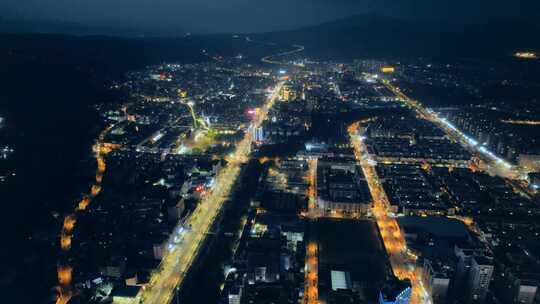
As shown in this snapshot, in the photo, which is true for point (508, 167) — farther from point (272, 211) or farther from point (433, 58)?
point (433, 58)

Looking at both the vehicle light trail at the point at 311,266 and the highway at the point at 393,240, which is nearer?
the vehicle light trail at the point at 311,266

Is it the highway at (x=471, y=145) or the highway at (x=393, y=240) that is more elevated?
the highway at (x=471, y=145)

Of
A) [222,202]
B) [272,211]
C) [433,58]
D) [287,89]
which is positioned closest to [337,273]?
[272,211]

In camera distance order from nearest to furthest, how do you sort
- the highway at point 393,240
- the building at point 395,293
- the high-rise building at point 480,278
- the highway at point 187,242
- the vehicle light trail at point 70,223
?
the building at point 395,293 < the high-rise building at point 480,278 < the highway at point 187,242 < the highway at point 393,240 < the vehicle light trail at point 70,223

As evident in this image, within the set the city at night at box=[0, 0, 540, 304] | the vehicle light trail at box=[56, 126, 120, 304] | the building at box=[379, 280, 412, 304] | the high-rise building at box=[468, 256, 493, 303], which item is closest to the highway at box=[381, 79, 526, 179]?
the city at night at box=[0, 0, 540, 304]

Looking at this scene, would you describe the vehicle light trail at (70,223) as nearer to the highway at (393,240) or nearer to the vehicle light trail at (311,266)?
the vehicle light trail at (311,266)

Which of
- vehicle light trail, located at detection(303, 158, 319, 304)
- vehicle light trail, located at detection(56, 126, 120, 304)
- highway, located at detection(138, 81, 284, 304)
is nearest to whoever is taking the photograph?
vehicle light trail, located at detection(303, 158, 319, 304)

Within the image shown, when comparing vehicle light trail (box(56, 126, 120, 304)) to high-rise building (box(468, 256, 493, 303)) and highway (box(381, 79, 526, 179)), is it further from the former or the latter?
highway (box(381, 79, 526, 179))

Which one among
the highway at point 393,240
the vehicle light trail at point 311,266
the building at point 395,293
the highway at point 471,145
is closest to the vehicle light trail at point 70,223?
the vehicle light trail at point 311,266

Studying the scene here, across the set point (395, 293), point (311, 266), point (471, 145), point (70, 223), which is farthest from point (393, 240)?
point (471, 145)
